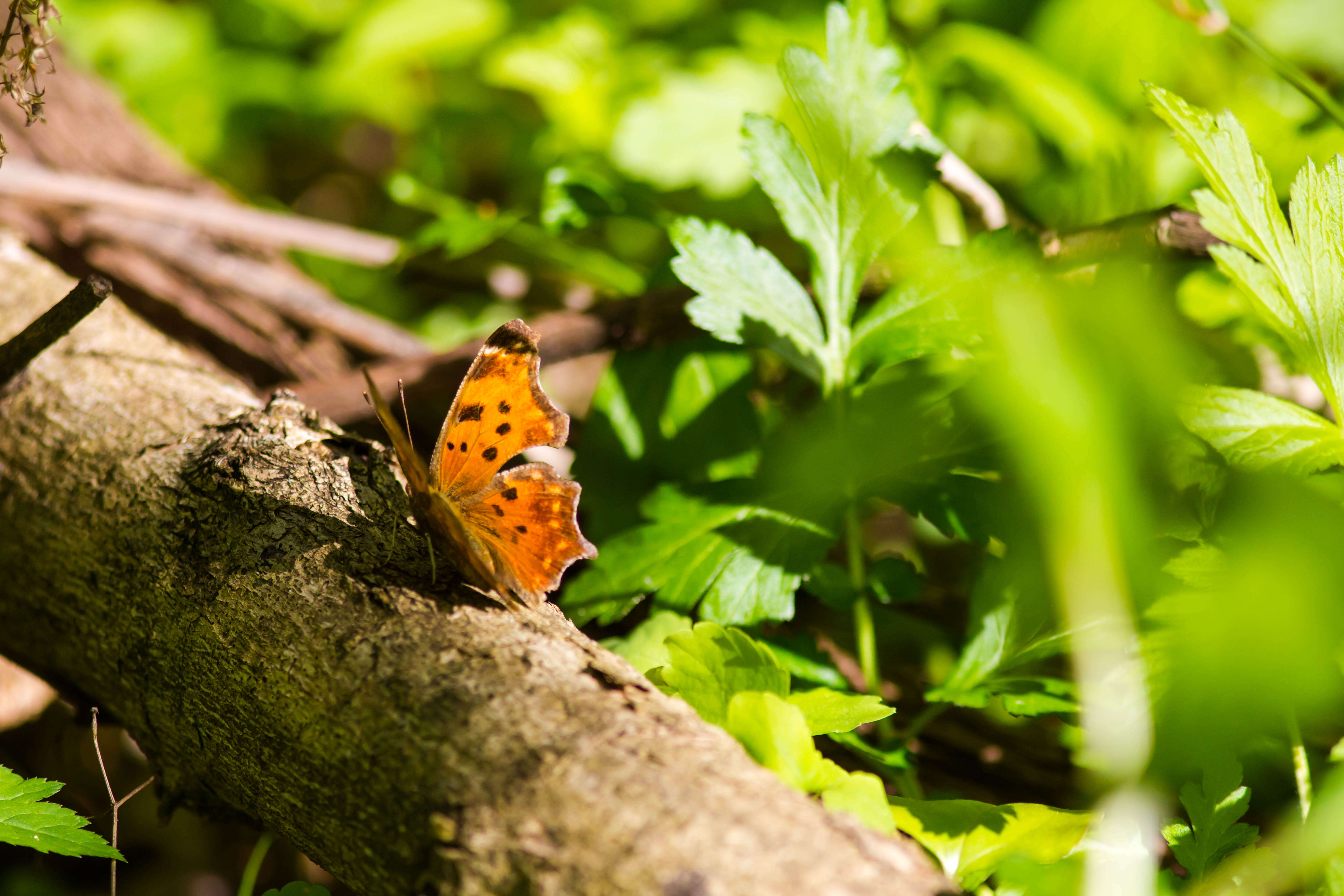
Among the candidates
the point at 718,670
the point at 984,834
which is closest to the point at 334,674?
the point at 718,670

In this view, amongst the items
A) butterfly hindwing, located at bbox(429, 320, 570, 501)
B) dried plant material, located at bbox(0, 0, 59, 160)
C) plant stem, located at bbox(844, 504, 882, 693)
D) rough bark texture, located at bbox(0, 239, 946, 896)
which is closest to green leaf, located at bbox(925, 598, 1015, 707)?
plant stem, located at bbox(844, 504, 882, 693)

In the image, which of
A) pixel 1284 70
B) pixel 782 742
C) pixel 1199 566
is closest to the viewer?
pixel 782 742

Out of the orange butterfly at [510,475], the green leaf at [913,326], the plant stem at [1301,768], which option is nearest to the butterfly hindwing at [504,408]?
the orange butterfly at [510,475]

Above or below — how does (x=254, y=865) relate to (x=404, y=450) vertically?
below

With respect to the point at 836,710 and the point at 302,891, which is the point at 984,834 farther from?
the point at 302,891

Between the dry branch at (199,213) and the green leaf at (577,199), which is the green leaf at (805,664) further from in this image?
the dry branch at (199,213)

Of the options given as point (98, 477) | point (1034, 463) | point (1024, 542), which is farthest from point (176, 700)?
point (1024, 542)

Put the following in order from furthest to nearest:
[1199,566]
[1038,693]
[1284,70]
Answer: [1284,70] < [1038,693] < [1199,566]
